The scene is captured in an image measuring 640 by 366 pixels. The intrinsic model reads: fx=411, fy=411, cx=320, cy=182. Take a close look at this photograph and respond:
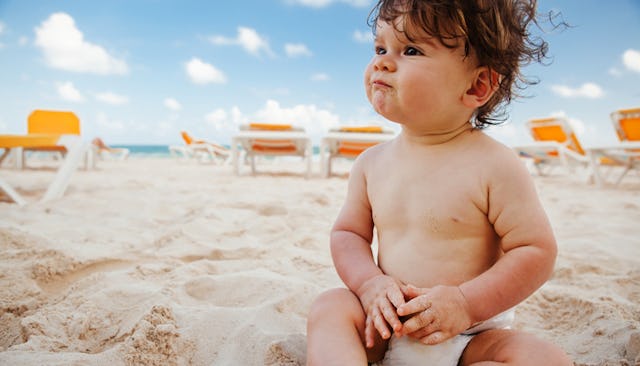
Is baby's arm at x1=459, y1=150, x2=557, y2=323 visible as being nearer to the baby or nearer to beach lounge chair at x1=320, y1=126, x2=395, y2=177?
the baby

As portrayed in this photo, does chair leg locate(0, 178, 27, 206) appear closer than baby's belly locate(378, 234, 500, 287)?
No

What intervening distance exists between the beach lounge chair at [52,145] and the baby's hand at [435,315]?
3.84 metres

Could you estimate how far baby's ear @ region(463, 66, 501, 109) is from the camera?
3.65ft

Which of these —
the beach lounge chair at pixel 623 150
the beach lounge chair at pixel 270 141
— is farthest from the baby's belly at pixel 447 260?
Answer: the beach lounge chair at pixel 270 141

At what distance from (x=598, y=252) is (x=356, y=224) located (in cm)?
182

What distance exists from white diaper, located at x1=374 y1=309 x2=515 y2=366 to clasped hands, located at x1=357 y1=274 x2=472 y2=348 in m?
0.07

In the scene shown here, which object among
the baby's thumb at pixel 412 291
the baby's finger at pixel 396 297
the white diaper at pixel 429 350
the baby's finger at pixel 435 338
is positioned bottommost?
the white diaper at pixel 429 350

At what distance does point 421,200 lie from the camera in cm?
112

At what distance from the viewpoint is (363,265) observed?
1170 millimetres

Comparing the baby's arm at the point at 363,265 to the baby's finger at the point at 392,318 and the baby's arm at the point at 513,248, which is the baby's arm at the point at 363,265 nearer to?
the baby's finger at the point at 392,318

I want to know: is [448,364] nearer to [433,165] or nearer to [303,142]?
[433,165]

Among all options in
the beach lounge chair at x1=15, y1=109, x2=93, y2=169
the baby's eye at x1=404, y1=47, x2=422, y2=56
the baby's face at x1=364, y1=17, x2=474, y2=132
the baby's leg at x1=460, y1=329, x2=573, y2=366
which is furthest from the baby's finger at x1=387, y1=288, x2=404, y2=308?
the beach lounge chair at x1=15, y1=109, x2=93, y2=169

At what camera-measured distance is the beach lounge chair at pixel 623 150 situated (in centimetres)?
638

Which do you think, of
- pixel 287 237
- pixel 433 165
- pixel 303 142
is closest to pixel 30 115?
pixel 303 142
